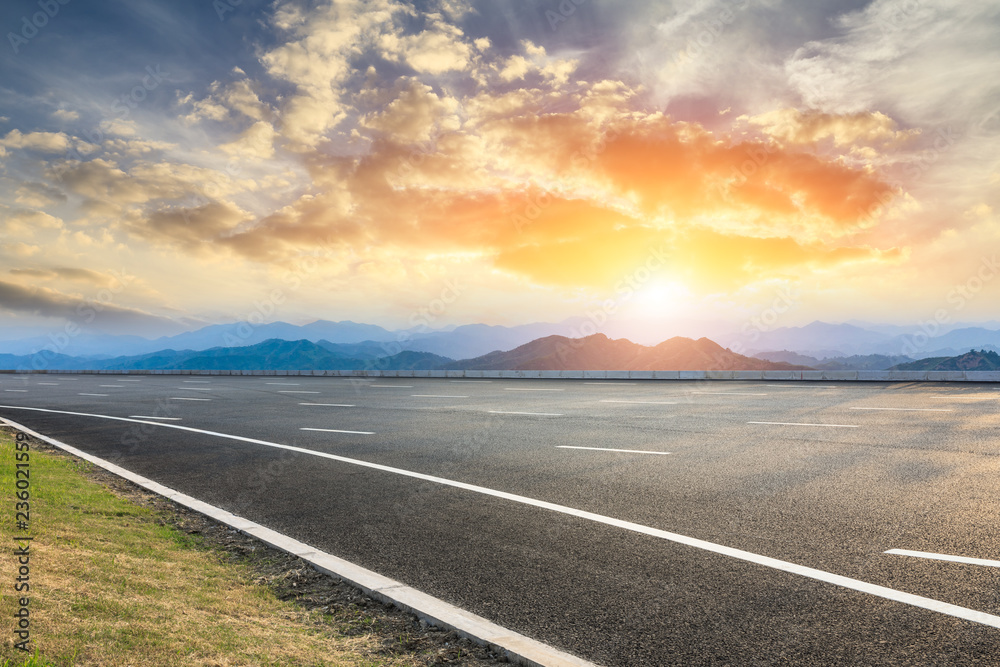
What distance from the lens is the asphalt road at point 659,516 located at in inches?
→ 138

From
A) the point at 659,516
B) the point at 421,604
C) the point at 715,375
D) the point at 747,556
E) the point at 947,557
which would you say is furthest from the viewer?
the point at 715,375

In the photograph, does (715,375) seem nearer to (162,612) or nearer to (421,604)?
(421,604)

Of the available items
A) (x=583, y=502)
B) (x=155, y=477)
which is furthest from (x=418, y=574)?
(x=155, y=477)

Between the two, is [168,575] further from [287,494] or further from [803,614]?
[803,614]

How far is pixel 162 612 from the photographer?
12.1 feet

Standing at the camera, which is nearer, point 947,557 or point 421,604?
point 421,604

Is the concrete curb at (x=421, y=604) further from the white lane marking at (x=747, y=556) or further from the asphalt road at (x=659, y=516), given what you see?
the white lane marking at (x=747, y=556)

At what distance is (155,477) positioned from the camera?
8492 millimetres

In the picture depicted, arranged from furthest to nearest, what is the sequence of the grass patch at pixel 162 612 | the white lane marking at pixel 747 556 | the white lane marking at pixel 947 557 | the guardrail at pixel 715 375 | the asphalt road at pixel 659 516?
the guardrail at pixel 715 375 → the white lane marking at pixel 947 557 → the white lane marking at pixel 747 556 → the asphalt road at pixel 659 516 → the grass patch at pixel 162 612

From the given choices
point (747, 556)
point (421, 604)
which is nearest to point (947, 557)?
point (747, 556)

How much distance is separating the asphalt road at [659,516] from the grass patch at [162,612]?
0.74m

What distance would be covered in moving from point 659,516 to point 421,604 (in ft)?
8.97

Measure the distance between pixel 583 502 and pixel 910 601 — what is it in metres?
3.09

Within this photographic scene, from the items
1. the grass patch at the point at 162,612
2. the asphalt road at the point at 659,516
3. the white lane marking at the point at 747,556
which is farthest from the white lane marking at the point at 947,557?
the grass patch at the point at 162,612
